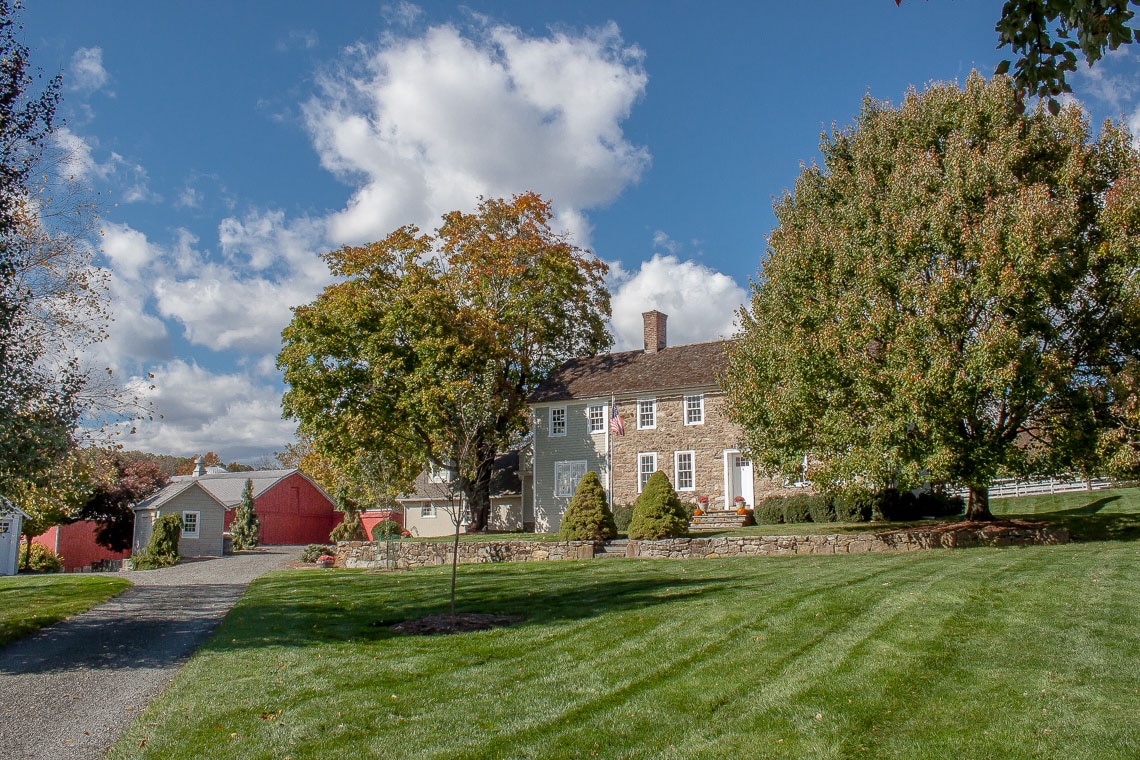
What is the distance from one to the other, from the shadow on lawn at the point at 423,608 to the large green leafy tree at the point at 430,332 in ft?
44.0

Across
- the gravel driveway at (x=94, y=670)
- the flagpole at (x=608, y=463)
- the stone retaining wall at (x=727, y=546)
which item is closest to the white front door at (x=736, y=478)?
the flagpole at (x=608, y=463)

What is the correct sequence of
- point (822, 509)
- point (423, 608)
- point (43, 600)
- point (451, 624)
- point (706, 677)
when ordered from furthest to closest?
point (822, 509), point (43, 600), point (423, 608), point (451, 624), point (706, 677)

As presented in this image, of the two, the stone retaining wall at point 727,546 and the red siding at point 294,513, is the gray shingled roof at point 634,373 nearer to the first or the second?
the stone retaining wall at point 727,546

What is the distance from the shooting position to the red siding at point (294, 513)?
4747 centimetres

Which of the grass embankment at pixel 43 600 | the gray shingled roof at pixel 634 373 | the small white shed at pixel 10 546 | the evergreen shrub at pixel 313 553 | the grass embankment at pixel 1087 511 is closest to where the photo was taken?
the grass embankment at pixel 43 600

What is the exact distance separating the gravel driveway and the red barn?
32.0 meters

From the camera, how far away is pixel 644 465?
32344 millimetres

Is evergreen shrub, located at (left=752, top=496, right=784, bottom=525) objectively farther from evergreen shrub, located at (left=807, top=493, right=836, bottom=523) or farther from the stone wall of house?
the stone wall of house

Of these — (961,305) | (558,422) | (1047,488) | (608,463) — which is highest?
(961,305)

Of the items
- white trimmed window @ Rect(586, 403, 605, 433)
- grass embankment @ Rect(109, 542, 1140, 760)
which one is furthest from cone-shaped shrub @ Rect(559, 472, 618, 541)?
white trimmed window @ Rect(586, 403, 605, 433)

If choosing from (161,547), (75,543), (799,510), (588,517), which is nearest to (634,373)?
(799,510)

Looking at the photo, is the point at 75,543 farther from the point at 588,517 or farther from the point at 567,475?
the point at 588,517

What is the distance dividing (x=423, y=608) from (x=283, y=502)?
3921 centimetres

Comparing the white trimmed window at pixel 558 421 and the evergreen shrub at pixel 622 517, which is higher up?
the white trimmed window at pixel 558 421
